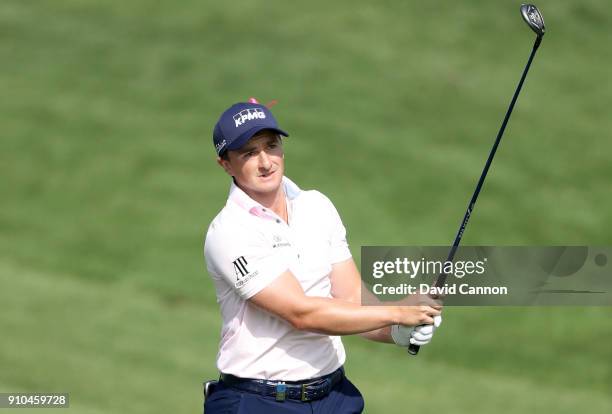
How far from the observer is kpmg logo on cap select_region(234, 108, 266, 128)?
557 centimetres

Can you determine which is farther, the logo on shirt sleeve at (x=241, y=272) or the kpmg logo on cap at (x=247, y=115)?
the kpmg logo on cap at (x=247, y=115)

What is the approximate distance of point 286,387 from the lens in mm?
5566

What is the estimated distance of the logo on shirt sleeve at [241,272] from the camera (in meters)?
A: 5.39

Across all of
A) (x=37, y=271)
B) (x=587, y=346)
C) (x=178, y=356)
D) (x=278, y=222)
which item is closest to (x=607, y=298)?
(x=587, y=346)

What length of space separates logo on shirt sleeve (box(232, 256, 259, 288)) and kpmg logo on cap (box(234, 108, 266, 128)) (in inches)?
28.0

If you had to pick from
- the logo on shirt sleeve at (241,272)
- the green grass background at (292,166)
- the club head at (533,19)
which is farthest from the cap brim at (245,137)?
the green grass background at (292,166)

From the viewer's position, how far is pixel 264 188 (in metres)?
5.60

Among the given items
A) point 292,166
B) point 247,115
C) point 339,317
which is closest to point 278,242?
point 339,317

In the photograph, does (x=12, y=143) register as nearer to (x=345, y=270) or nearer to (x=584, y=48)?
(x=584, y=48)

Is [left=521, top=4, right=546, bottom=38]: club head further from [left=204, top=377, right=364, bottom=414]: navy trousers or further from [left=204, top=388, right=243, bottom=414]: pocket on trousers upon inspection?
[left=204, top=388, right=243, bottom=414]: pocket on trousers

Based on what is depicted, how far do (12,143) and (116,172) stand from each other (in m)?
1.84

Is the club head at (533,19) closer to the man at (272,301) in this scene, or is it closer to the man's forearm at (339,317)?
the man at (272,301)

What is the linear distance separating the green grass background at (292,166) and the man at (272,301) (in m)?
4.77

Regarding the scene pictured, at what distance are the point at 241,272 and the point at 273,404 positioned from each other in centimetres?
73
